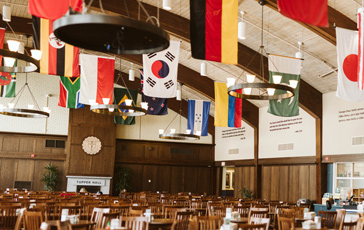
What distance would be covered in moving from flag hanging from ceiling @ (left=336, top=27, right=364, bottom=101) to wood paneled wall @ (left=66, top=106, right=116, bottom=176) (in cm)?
1849

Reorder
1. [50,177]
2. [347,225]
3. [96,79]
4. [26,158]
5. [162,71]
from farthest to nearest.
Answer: [26,158], [50,177], [96,79], [162,71], [347,225]

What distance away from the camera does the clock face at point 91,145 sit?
1048 inches

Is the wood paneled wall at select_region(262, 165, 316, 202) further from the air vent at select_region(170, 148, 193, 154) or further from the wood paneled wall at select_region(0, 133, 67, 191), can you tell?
the wood paneled wall at select_region(0, 133, 67, 191)

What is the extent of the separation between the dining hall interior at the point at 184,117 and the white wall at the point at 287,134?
9 centimetres

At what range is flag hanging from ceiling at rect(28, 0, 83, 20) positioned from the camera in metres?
8.17

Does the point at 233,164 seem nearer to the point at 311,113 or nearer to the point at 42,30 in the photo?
the point at 311,113

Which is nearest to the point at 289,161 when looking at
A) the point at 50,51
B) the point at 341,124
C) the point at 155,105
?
the point at 341,124

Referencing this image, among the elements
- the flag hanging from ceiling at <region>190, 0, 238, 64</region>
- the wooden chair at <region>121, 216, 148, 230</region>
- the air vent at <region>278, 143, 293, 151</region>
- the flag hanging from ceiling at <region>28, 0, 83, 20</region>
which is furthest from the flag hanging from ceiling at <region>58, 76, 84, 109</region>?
the wooden chair at <region>121, 216, 148, 230</region>

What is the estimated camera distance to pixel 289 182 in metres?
22.1

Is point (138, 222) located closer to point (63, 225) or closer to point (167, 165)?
point (63, 225)

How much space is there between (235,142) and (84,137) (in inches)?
366

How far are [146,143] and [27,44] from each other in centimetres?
957

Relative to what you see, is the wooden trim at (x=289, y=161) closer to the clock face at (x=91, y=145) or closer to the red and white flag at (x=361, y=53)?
the clock face at (x=91, y=145)

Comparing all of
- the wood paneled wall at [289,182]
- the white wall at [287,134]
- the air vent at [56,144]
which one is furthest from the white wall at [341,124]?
the air vent at [56,144]
